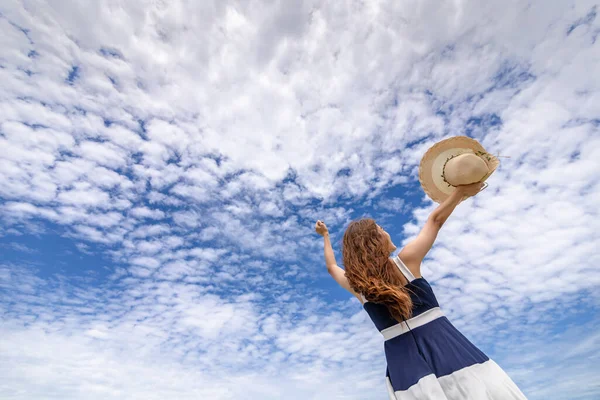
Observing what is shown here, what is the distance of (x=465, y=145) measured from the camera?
16.7 feet

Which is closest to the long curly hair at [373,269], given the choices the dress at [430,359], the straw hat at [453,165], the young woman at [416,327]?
the young woman at [416,327]

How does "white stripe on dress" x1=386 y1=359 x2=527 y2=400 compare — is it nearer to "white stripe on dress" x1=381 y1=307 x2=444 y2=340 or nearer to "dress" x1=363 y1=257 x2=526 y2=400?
"dress" x1=363 y1=257 x2=526 y2=400

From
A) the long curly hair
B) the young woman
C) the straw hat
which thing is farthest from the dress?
the straw hat

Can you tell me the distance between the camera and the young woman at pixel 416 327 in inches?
136

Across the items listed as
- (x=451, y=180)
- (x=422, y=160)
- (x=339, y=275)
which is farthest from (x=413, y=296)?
(x=422, y=160)

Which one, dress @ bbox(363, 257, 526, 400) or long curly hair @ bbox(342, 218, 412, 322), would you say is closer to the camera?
dress @ bbox(363, 257, 526, 400)

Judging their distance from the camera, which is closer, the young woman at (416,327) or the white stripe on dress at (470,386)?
the white stripe on dress at (470,386)

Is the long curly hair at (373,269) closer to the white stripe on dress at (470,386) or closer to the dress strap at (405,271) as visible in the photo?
the dress strap at (405,271)

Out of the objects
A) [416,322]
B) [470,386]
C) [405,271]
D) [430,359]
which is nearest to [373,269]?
[405,271]

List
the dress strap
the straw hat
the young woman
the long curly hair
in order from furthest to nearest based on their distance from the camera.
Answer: the straw hat
the dress strap
the long curly hair
the young woman

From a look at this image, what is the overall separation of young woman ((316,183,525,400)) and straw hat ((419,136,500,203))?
0.25 meters

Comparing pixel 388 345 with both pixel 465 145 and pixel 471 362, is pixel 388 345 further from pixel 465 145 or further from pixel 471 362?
pixel 465 145

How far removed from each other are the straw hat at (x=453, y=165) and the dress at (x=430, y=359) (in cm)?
151

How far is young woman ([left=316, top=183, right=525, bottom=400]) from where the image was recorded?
3.44 m
